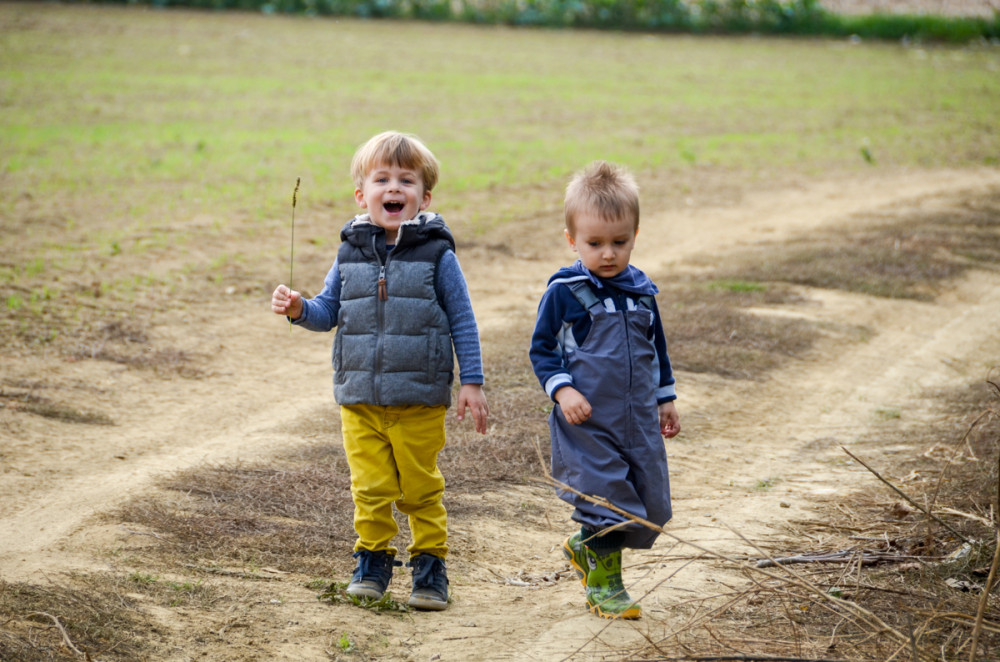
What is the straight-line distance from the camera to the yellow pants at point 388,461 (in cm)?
367

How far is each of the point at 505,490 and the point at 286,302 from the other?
5.92ft

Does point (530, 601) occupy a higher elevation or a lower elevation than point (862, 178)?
lower

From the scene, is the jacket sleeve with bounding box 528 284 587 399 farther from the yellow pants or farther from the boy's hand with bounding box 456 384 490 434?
the yellow pants

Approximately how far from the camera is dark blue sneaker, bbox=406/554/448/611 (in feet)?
12.3

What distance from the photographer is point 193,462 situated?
16.7 ft

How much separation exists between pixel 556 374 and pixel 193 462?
237 centimetres

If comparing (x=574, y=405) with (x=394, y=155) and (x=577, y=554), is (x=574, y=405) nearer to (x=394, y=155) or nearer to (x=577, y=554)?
(x=577, y=554)

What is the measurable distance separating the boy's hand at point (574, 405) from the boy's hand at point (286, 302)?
0.96 m

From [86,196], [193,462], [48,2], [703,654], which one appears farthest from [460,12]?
[703,654]

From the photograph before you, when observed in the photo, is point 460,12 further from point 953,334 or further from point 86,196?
point 953,334

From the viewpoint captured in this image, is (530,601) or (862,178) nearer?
(530,601)

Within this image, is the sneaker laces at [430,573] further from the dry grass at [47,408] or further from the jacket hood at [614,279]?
the dry grass at [47,408]

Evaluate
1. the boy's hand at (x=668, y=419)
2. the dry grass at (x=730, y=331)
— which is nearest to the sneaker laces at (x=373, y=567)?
the boy's hand at (x=668, y=419)

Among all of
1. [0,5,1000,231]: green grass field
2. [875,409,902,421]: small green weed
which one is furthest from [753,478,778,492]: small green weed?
[0,5,1000,231]: green grass field
